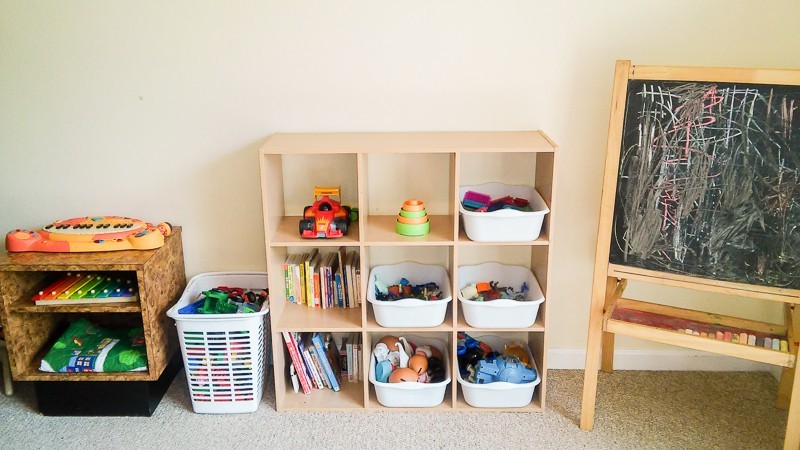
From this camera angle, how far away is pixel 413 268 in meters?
2.69

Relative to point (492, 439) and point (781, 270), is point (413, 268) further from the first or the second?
point (781, 270)

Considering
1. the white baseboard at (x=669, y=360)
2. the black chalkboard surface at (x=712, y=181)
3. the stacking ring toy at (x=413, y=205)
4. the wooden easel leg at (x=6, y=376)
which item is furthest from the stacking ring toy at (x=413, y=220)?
the wooden easel leg at (x=6, y=376)

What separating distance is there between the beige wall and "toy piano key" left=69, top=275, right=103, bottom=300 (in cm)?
29

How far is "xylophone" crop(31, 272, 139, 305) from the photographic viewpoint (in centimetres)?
241

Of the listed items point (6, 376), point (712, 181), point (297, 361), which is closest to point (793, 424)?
point (712, 181)

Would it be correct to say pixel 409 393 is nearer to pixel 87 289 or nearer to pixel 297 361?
pixel 297 361

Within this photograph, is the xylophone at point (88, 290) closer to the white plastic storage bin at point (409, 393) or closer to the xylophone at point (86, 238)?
the xylophone at point (86, 238)

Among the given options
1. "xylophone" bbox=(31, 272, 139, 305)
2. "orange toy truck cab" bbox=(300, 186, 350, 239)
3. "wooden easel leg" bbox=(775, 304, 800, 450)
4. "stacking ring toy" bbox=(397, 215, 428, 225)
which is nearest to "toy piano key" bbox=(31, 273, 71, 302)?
"xylophone" bbox=(31, 272, 139, 305)

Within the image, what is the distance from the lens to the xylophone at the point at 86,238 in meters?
2.41

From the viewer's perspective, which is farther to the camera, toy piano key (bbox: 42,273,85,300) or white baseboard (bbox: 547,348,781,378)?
white baseboard (bbox: 547,348,781,378)

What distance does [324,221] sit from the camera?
2.36 meters

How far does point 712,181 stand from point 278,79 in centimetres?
153

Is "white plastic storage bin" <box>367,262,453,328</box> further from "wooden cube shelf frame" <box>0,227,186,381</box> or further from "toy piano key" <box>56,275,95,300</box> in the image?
"toy piano key" <box>56,275,95,300</box>

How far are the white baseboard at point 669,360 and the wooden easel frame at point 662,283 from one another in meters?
0.42
